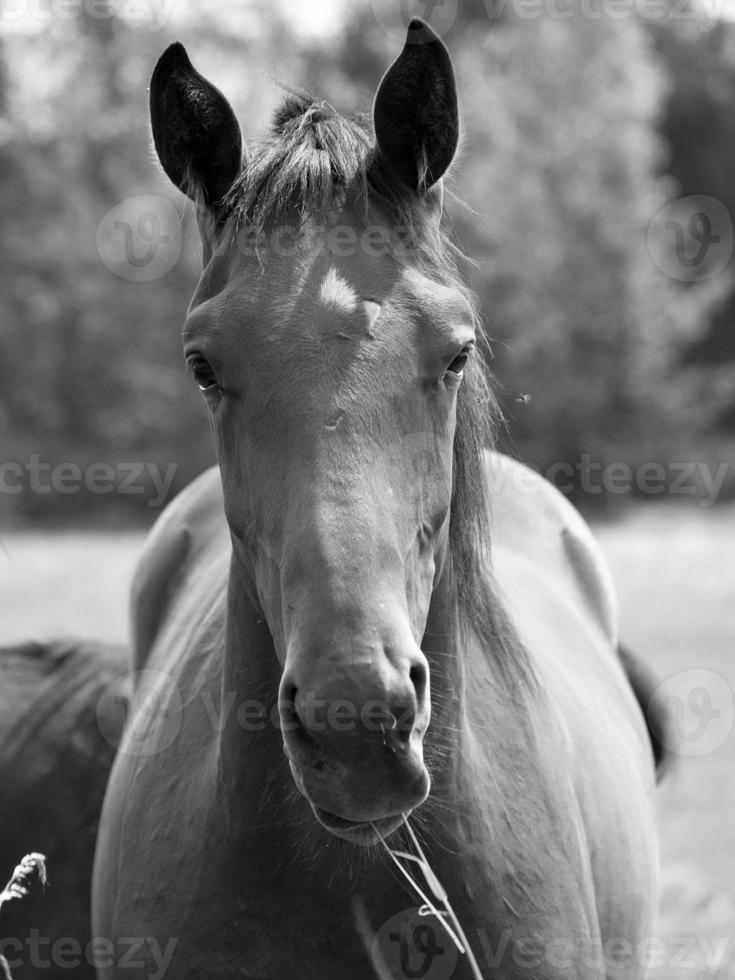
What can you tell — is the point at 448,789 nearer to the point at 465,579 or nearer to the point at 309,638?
the point at 465,579

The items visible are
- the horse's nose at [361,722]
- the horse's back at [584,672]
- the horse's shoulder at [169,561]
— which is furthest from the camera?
the horse's shoulder at [169,561]

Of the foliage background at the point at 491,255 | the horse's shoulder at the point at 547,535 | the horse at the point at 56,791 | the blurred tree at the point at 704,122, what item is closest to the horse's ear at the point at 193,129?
the horse's shoulder at the point at 547,535

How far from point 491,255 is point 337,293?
28.5 m

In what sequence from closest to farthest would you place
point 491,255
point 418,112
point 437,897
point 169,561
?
point 437,897 < point 418,112 < point 169,561 < point 491,255

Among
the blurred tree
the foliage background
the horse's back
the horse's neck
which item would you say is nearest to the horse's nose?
the horse's neck

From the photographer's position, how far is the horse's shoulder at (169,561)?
4.38m

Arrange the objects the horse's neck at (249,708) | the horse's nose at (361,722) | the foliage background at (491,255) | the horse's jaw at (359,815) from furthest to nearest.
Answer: the foliage background at (491,255) < the horse's neck at (249,708) < the horse's jaw at (359,815) < the horse's nose at (361,722)

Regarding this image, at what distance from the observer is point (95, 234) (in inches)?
1156

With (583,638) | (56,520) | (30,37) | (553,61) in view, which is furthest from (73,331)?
(583,638)

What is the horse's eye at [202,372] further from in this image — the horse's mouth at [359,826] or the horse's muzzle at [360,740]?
the horse's mouth at [359,826]

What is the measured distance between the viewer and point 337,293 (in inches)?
87.7

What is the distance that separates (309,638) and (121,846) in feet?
4.12

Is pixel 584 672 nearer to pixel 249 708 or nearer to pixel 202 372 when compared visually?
pixel 249 708

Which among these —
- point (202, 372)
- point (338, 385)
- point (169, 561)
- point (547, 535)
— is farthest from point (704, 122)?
point (338, 385)
